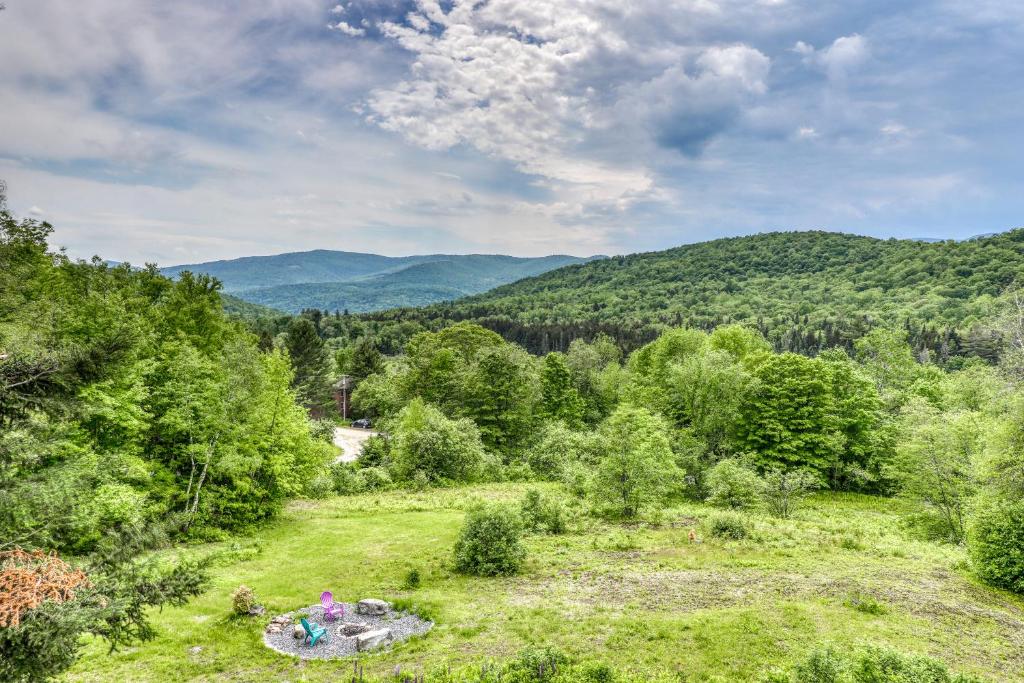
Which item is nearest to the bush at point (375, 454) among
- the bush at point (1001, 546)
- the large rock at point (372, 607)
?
the large rock at point (372, 607)

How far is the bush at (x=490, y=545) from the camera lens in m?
18.7

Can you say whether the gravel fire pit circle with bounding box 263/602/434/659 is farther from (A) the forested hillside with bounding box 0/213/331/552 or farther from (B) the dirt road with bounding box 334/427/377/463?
(B) the dirt road with bounding box 334/427/377/463

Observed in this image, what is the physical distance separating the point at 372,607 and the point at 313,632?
2148 millimetres

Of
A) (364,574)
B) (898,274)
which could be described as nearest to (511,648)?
(364,574)

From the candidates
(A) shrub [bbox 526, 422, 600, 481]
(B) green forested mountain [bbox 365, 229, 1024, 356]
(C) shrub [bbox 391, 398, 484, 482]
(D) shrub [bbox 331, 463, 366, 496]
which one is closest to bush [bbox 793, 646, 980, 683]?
(D) shrub [bbox 331, 463, 366, 496]

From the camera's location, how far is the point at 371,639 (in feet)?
44.4

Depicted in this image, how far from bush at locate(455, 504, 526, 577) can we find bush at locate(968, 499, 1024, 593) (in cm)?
1458

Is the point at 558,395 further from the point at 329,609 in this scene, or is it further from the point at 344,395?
the point at 329,609

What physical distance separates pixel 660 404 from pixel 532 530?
64.1ft

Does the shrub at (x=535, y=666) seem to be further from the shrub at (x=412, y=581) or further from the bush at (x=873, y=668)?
the shrub at (x=412, y=581)

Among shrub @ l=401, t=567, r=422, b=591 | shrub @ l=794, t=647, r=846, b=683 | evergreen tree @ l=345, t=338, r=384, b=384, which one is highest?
evergreen tree @ l=345, t=338, r=384, b=384

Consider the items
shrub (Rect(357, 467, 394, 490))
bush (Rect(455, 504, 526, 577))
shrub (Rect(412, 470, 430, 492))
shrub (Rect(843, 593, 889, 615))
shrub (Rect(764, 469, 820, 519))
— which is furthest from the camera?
shrub (Rect(412, 470, 430, 492))

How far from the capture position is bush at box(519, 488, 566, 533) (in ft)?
80.2

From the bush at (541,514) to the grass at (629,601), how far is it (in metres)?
0.96
